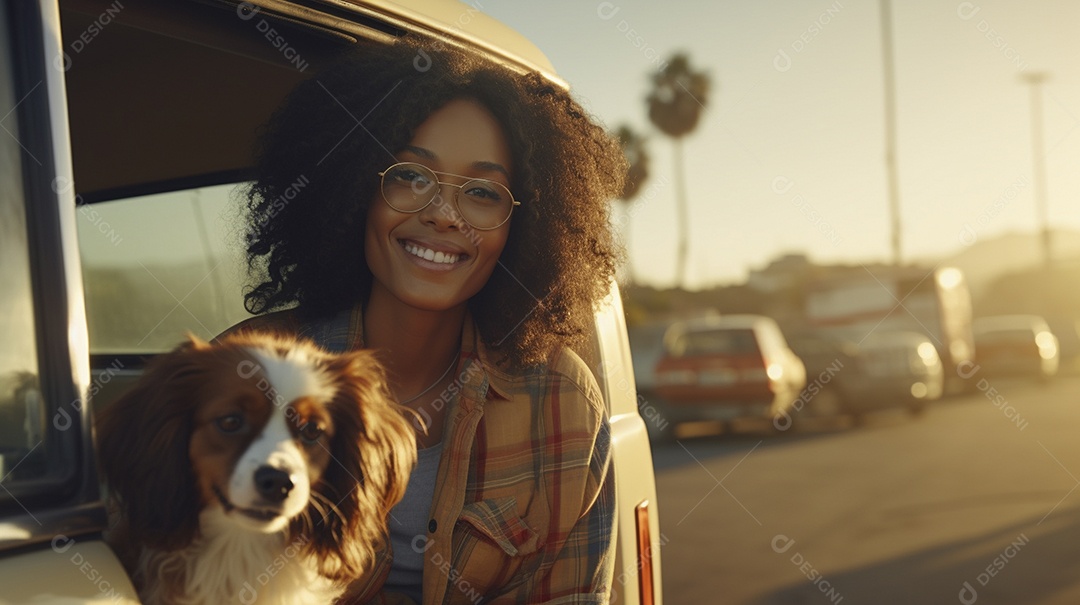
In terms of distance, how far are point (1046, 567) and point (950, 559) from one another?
2.24 ft

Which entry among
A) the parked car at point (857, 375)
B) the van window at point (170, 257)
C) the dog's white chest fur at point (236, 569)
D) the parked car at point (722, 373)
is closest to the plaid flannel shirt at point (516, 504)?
the dog's white chest fur at point (236, 569)

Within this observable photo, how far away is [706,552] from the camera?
331 inches

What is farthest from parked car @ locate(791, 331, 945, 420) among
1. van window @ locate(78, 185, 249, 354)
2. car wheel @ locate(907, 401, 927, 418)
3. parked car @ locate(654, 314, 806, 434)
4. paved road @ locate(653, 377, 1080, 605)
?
van window @ locate(78, 185, 249, 354)

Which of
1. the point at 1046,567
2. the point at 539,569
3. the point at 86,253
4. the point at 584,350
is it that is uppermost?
the point at 86,253

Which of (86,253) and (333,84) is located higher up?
(333,84)

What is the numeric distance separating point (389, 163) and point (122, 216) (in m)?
1.53

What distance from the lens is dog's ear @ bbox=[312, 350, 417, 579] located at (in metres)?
2.21

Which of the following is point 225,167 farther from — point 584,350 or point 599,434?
point 599,434

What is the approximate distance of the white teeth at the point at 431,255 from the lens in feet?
9.09

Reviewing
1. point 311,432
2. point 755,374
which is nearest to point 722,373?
point 755,374

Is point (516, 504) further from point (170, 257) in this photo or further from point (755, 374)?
point (755, 374)

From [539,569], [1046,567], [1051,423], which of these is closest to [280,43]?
[539,569]

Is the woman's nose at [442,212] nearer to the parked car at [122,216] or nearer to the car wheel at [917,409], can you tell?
the parked car at [122,216]

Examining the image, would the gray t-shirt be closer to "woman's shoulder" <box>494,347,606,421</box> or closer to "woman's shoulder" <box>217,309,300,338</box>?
"woman's shoulder" <box>494,347,606,421</box>
